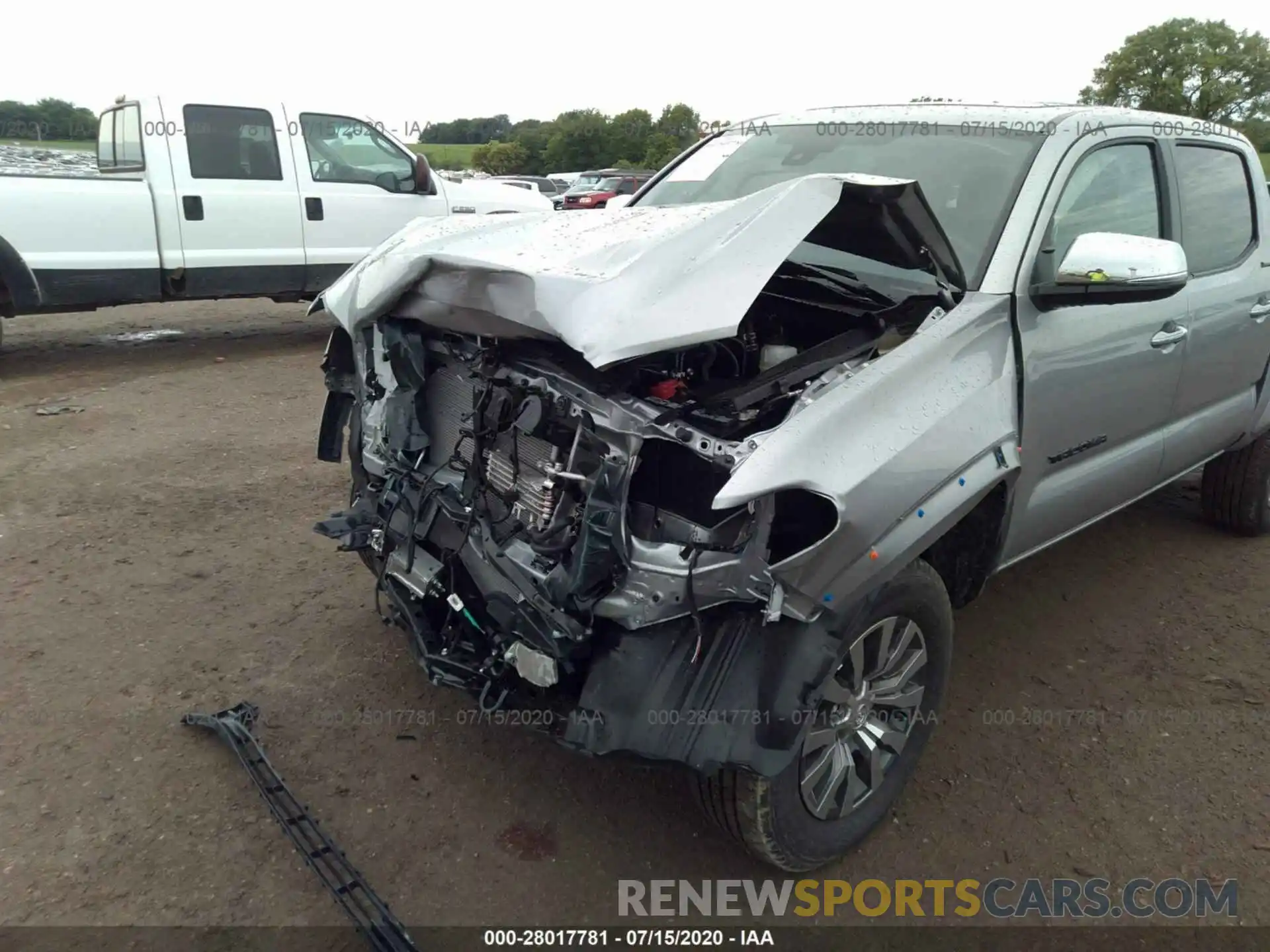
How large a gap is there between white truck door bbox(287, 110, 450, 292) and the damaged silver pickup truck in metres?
5.29

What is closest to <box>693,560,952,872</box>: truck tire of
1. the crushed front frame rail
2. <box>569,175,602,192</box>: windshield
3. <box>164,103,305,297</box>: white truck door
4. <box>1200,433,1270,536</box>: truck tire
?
the crushed front frame rail

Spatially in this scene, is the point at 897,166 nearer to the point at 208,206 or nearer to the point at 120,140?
the point at 208,206

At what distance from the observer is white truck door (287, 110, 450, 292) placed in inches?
317

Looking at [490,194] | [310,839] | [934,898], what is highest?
[490,194]

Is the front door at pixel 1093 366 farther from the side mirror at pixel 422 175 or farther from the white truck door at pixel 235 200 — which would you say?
the white truck door at pixel 235 200

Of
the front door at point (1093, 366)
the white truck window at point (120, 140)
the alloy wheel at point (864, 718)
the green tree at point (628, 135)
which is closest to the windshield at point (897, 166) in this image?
the front door at point (1093, 366)

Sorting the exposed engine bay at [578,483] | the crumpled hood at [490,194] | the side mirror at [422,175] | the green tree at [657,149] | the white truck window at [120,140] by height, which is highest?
the green tree at [657,149]

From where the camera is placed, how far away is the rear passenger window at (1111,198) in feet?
9.74

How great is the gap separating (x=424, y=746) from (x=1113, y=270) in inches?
96.8

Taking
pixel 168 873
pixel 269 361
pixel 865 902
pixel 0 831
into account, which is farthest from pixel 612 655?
pixel 269 361

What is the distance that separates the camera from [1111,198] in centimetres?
320

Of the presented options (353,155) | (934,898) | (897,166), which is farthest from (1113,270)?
(353,155)

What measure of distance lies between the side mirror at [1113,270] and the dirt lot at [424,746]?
4.72ft

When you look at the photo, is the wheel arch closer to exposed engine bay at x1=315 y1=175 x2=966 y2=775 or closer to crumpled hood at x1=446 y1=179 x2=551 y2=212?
crumpled hood at x1=446 y1=179 x2=551 y2=212
